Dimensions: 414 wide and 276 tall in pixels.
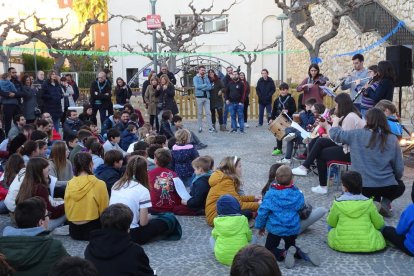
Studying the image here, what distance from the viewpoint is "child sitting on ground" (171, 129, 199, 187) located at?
24.4 feet

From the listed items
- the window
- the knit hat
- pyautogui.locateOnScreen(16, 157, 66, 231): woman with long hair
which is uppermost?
the window

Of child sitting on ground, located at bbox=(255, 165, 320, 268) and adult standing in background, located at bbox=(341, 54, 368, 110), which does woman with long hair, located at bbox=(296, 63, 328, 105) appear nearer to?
adult standing in background, located at bbox=(341, 54, 368, 110)

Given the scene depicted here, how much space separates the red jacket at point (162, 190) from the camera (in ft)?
20.5

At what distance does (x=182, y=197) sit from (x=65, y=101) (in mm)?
8232

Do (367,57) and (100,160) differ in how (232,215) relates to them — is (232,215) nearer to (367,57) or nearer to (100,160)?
(100,160)

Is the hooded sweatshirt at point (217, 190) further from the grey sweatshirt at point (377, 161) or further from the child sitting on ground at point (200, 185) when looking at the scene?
the grey sweatshirt at point (377, 161)

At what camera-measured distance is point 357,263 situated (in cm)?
477

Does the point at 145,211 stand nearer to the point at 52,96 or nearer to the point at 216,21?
the point at 52,96

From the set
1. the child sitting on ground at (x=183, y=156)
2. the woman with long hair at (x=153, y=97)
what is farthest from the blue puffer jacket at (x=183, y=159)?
the woman with long hair at (x=153, y=97)

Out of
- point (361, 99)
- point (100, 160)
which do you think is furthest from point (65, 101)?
point (361, 99)

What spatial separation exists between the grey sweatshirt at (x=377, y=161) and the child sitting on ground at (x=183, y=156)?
250 centimetres

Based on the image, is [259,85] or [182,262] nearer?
[182,262]

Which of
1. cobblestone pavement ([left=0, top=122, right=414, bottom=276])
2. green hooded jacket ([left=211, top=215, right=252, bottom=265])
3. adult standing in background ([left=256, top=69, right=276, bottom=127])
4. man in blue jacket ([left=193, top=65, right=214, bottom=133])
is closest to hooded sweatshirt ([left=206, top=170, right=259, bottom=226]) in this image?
cobblestone pavement ([left=0, top=122, right=414, bottom=276])

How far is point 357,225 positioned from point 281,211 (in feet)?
2.60
